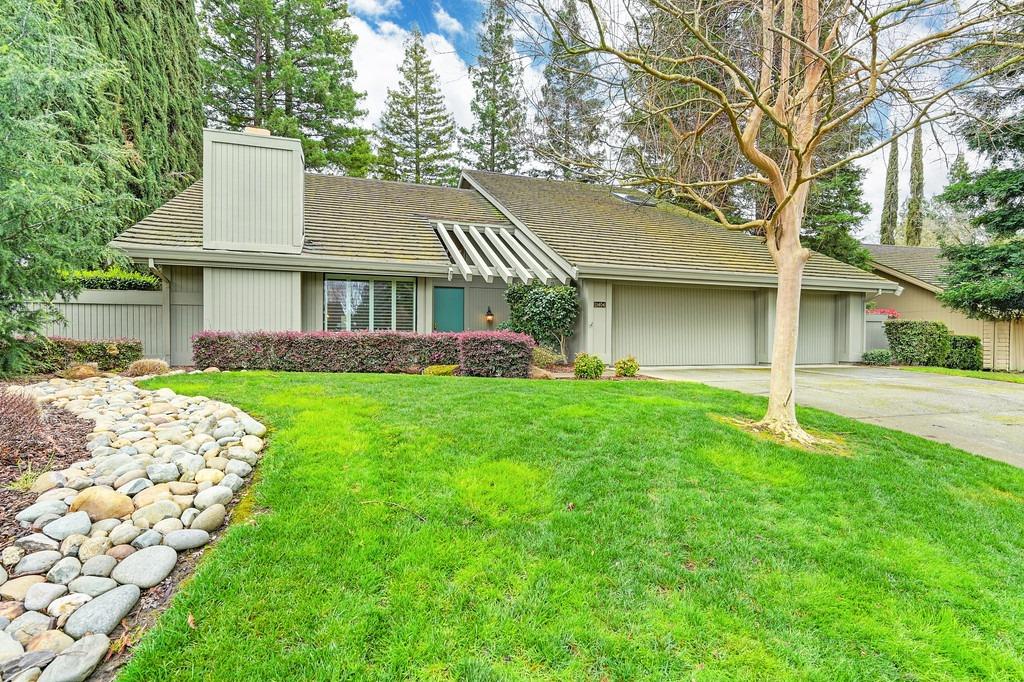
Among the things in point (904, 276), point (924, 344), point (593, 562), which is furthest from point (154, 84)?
point (904, 276)

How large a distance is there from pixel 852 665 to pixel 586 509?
161 cm

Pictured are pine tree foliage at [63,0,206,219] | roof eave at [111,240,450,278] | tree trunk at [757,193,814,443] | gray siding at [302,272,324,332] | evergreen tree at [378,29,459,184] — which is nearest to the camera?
tree trunk at [757,193,814,443]

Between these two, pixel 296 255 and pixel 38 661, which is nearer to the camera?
pixel 38 661

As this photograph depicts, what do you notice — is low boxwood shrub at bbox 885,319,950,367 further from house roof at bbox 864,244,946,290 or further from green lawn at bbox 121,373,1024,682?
green lawn at bbox 121,373,1024,682

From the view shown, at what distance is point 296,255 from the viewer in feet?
32.7

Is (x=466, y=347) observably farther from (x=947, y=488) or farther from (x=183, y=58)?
(x=183, y=58)

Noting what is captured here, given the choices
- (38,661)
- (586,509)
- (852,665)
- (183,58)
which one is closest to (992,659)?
(852,665)

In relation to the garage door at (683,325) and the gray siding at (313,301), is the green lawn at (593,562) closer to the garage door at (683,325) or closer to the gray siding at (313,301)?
the gray siding at (313,301)

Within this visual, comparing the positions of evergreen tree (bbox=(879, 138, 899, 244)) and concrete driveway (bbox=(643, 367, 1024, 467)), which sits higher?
evergreen tree (bbox=(879, 138, 899, 244))

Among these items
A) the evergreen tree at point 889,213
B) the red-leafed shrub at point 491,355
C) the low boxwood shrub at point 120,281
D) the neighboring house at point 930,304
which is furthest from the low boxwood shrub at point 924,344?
the low boxwood shrub at point 120,281

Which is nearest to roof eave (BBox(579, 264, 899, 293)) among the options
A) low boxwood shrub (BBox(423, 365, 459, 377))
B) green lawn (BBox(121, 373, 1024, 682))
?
low boxwood shrub (BBox(423, 365, 459, 377))

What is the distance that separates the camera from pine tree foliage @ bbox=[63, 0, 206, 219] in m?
11.8

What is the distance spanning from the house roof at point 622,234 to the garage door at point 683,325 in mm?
866

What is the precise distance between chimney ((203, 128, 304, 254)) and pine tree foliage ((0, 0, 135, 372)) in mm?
2504
